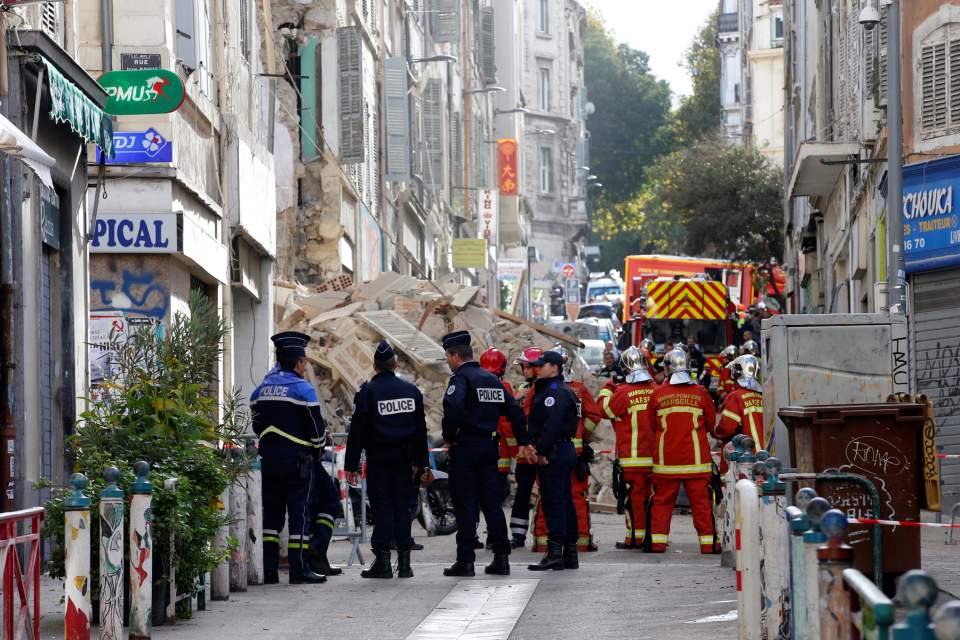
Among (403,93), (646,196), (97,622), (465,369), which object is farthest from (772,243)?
(97,622)

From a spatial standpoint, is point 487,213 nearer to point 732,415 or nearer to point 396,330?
point 396,330

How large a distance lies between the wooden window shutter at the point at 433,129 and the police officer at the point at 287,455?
3111cm

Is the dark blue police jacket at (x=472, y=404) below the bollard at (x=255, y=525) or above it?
above

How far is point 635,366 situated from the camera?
52.9 ft

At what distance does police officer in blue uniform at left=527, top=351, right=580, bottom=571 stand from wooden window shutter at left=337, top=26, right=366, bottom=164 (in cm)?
1793

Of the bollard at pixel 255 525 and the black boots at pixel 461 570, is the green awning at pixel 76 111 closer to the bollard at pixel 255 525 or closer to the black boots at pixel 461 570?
the bollard at pixel 255 525

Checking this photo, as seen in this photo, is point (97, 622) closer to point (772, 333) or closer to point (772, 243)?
point (772, 333)

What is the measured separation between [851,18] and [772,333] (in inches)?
489

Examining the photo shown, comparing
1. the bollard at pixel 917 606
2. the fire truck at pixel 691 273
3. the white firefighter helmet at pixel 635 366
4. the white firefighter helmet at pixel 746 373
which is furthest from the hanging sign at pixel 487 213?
the bollard at pixel 917 606

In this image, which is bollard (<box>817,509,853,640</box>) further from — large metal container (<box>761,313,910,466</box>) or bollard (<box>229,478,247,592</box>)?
large metal container (<box>761,313,910,466</box>)

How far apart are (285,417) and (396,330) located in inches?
566

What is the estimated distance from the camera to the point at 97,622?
393 inches

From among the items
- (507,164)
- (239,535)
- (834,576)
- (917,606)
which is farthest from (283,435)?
(507,164)

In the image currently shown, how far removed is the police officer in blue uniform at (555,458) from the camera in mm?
13312
